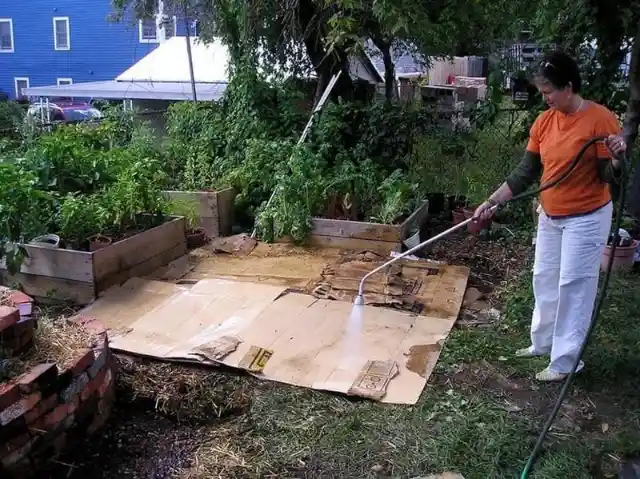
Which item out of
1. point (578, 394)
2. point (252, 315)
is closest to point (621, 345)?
point (578, 394)

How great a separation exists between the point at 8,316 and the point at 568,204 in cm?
244

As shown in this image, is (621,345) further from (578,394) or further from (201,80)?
(201,80)

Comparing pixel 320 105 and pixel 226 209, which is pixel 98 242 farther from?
pixel 320 105

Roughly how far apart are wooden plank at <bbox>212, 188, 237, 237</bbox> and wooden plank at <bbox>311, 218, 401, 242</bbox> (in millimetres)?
994

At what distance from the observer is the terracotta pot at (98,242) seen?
4.32 m

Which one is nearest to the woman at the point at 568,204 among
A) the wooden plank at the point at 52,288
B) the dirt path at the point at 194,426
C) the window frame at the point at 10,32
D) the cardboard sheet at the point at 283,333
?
the dirt path at the point at 194,426

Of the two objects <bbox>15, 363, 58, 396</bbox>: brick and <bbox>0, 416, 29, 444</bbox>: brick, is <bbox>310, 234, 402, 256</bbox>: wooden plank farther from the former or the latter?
<bbox>0, 416, 29, 444</bbox>: brick

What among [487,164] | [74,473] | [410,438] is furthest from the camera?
[487,164]

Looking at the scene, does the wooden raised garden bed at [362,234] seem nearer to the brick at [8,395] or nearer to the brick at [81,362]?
the brick at [81,362]

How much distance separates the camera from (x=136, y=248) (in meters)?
4.59

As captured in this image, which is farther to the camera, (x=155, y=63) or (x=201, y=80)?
(x=155, y=63)

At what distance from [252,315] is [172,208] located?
1.60m

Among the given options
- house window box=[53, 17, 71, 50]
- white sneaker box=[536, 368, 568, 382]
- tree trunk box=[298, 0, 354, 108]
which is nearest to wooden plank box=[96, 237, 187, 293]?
white sneaker box=[536, 368, 568, 382]

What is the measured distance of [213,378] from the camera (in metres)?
3.25
